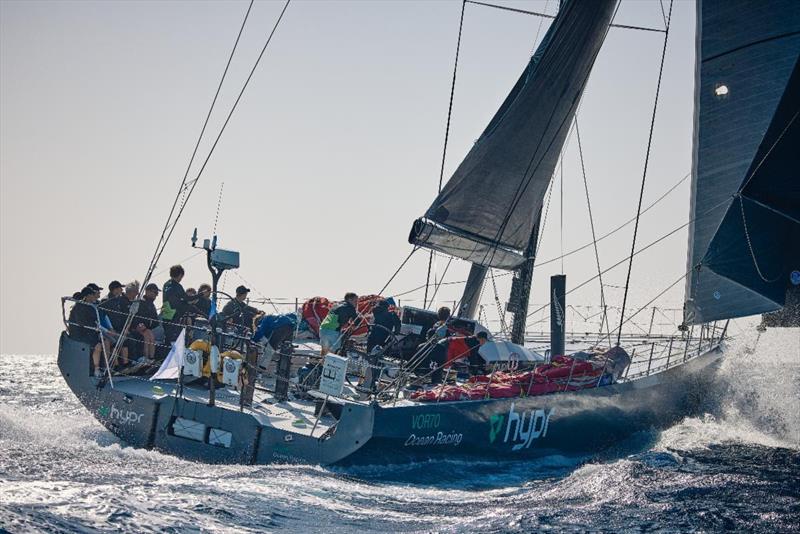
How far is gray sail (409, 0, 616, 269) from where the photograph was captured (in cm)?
1672

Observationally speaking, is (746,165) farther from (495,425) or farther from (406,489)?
(406,489)

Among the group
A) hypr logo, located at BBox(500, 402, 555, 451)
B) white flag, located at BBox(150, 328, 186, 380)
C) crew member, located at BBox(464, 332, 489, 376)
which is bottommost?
hypr logo, located at BBox(500, 402, 555, 451)

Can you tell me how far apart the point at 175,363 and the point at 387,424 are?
304cm

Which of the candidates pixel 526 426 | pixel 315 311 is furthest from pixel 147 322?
pixel 526 426

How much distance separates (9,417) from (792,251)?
12132 mm

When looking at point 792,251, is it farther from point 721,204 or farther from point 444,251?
point 444,251

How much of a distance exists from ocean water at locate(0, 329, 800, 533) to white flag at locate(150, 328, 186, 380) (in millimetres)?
1029

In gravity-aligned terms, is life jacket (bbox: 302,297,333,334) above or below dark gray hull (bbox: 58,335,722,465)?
above

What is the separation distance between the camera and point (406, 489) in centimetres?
1140

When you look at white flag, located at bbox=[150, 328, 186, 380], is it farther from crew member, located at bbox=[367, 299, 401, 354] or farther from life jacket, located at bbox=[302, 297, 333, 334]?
life jacket, located at bbox=[302, 297, 333, 334]

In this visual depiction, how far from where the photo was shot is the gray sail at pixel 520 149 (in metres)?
16.7

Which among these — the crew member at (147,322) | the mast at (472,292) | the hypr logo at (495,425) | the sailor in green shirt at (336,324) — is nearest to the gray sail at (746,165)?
the mast at (472,292)

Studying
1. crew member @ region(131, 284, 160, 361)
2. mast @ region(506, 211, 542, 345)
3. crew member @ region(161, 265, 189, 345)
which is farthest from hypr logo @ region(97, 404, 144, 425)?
mast @ region(506, 211, 542, 345)

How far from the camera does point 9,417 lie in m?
13.6
